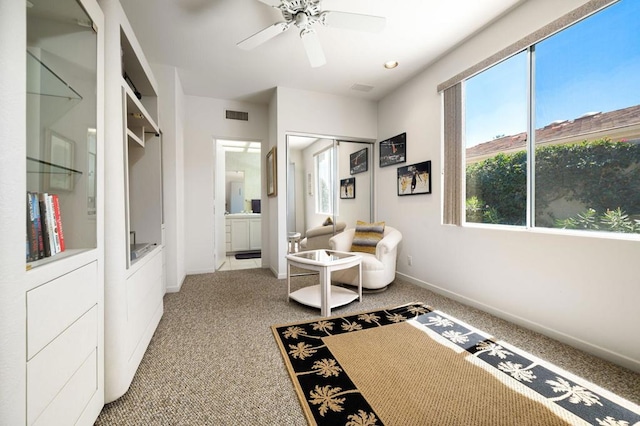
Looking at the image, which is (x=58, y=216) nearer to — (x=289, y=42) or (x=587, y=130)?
(x=289, y=42)

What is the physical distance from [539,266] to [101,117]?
10.6ft

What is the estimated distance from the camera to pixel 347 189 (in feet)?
13.7

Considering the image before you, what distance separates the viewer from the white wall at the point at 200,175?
402cm

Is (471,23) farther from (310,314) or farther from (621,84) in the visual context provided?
(310,314)

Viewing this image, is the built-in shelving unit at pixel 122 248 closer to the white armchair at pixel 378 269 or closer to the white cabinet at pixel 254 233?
the white armchair at pixel 378 269

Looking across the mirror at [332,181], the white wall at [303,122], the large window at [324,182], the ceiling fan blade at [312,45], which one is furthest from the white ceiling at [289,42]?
the large window at [324,182]

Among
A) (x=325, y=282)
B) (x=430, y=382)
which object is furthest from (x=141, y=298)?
(x=430, y=382)

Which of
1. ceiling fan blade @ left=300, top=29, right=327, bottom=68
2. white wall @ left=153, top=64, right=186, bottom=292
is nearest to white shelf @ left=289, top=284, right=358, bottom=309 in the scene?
white wall @ left=153, top=64, right=186, bottom=292

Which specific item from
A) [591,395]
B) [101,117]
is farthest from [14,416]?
[591,395]

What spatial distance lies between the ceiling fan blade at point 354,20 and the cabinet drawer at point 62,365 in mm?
2461

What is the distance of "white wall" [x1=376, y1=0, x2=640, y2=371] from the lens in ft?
5.60

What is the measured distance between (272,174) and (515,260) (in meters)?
3.22

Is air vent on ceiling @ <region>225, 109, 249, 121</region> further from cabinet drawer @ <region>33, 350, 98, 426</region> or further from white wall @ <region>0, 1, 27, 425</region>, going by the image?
cabinet drawer @ <region>33, 350, 98, 426</region>

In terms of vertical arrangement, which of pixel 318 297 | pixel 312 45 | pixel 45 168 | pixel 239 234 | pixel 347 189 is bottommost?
pixel 318 297
